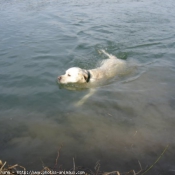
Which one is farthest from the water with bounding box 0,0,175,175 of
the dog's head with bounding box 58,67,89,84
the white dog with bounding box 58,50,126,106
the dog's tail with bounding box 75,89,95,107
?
the dog's head with bounding box 58,67,89,84

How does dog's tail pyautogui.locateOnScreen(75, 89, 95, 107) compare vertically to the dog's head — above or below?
below

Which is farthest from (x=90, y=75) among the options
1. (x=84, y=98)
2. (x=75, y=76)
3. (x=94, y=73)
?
(x=84, y=98)

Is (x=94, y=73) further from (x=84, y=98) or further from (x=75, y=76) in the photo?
(x=84, y=98)

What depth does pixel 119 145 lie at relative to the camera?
12.8 feet

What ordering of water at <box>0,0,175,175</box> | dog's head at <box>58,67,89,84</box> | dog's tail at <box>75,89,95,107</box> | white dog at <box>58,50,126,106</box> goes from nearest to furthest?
water at <box>0,0,175,175</box>
dog's tail at <box>75,89,95,107</box>
white dog at <box>58,50,126,106</box>
dog's head at <box>58,67,89,84</box>

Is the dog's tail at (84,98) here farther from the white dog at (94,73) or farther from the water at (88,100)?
the white dog at (94,73)

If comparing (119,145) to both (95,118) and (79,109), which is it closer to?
(95,118)

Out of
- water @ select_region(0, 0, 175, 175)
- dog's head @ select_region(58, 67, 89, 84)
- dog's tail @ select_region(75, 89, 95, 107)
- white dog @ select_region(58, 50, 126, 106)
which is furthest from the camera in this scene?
dog's head @ select_region(58, 67, 89, 84)

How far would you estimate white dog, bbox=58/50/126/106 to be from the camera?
6184mm

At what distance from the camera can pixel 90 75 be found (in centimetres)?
671

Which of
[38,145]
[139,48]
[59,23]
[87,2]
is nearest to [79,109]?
[38,145]

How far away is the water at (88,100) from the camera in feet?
12.2

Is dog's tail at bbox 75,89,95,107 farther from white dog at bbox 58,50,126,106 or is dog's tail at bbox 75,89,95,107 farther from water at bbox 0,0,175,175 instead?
water at bbox 0,0,175,175

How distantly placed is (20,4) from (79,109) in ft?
48.2
